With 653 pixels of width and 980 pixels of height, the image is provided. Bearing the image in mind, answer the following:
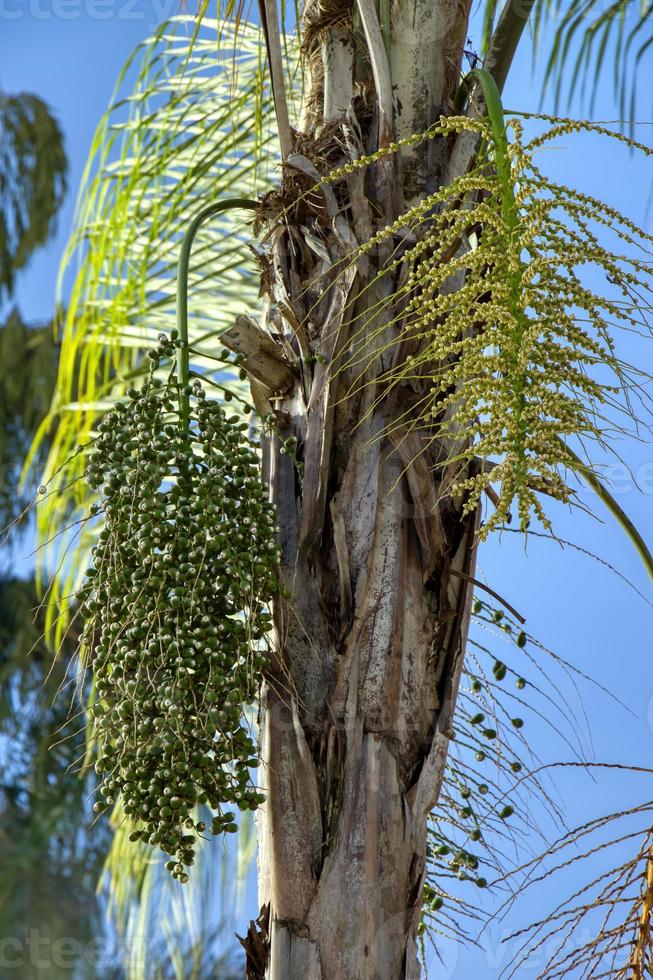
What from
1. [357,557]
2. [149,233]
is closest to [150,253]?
[149,233]

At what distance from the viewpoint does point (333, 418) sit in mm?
1147

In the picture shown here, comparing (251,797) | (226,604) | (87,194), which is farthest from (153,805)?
(87,194)

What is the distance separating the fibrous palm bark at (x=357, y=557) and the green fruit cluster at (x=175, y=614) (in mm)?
60

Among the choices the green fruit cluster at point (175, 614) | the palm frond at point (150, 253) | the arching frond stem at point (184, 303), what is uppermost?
the palm frond at point (150, 253)

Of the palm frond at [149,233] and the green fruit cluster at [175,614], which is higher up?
the palm frond at [149,233]

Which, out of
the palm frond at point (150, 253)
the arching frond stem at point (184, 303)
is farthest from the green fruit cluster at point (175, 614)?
the palm frond at point (150, 253)

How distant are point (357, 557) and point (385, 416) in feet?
0.51

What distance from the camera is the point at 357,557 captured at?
43.7 inches

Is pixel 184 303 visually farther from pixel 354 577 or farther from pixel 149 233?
pixel 149 233

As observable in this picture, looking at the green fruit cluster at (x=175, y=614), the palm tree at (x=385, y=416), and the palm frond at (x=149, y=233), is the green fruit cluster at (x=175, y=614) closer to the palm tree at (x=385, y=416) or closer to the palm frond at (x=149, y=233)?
the palm tree at (x=385, y=416)

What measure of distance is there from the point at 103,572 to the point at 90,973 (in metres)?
4.32

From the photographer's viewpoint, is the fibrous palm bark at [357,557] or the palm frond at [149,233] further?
the palm frond at [149,233]

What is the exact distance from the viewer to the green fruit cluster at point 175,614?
996 mm

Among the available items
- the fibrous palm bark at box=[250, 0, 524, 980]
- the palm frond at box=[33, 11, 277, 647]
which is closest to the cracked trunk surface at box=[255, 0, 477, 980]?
the fibrous palm bark at box=[250, 0, 524, 980]
